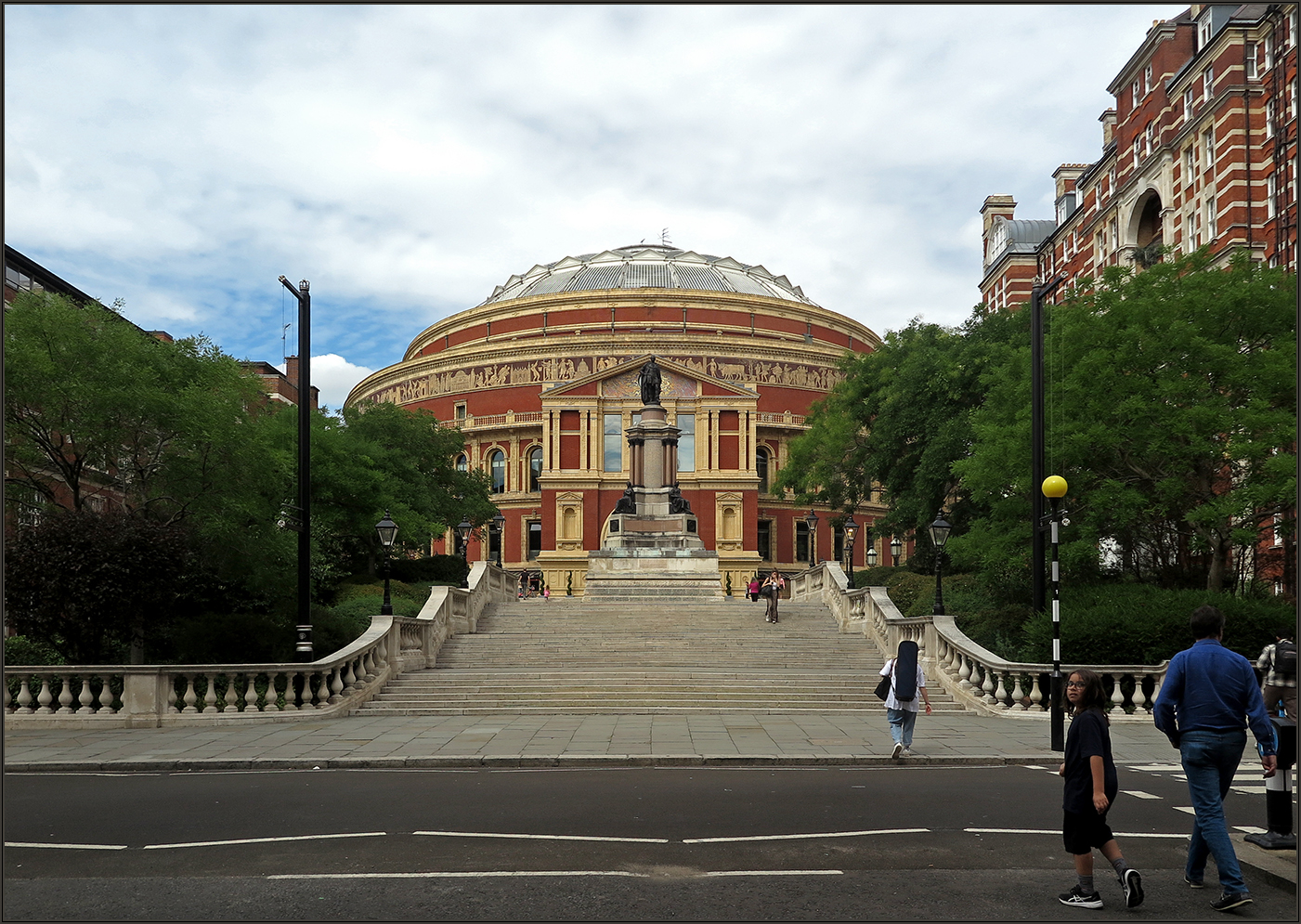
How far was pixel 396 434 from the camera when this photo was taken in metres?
56.4

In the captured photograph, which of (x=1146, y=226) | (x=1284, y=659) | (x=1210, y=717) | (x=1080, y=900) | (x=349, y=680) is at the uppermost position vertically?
(x=1146, y=226)

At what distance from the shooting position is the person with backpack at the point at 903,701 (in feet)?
48.9

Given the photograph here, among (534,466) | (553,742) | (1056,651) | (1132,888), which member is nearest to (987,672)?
(1056,651)

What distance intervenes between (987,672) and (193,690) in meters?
14.3

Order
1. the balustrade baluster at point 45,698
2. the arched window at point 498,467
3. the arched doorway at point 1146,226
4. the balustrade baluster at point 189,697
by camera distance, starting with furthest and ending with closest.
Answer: the arched window at point 498,467 → the arched doorway at point 1146,226 → the balustrade baluster at point 189,697 → the balustrade baluster at point 45,698

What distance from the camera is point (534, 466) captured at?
84188mm

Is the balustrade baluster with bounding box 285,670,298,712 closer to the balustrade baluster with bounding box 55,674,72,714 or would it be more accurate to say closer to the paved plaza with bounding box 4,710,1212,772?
the paved plaza with bounding box 4,710,1212,772

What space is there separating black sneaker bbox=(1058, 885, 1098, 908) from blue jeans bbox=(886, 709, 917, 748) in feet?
24.5

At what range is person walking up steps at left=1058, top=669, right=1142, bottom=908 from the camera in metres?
7.27

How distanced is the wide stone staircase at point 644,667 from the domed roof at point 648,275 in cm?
6649

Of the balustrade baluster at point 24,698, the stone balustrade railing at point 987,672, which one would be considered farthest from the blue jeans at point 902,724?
the balustrade baluster at point 24,698

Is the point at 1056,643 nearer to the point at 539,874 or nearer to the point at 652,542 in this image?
the point at 539,874

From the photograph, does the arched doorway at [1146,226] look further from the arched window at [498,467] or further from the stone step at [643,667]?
the arched window at [498,467]

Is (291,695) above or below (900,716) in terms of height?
below
